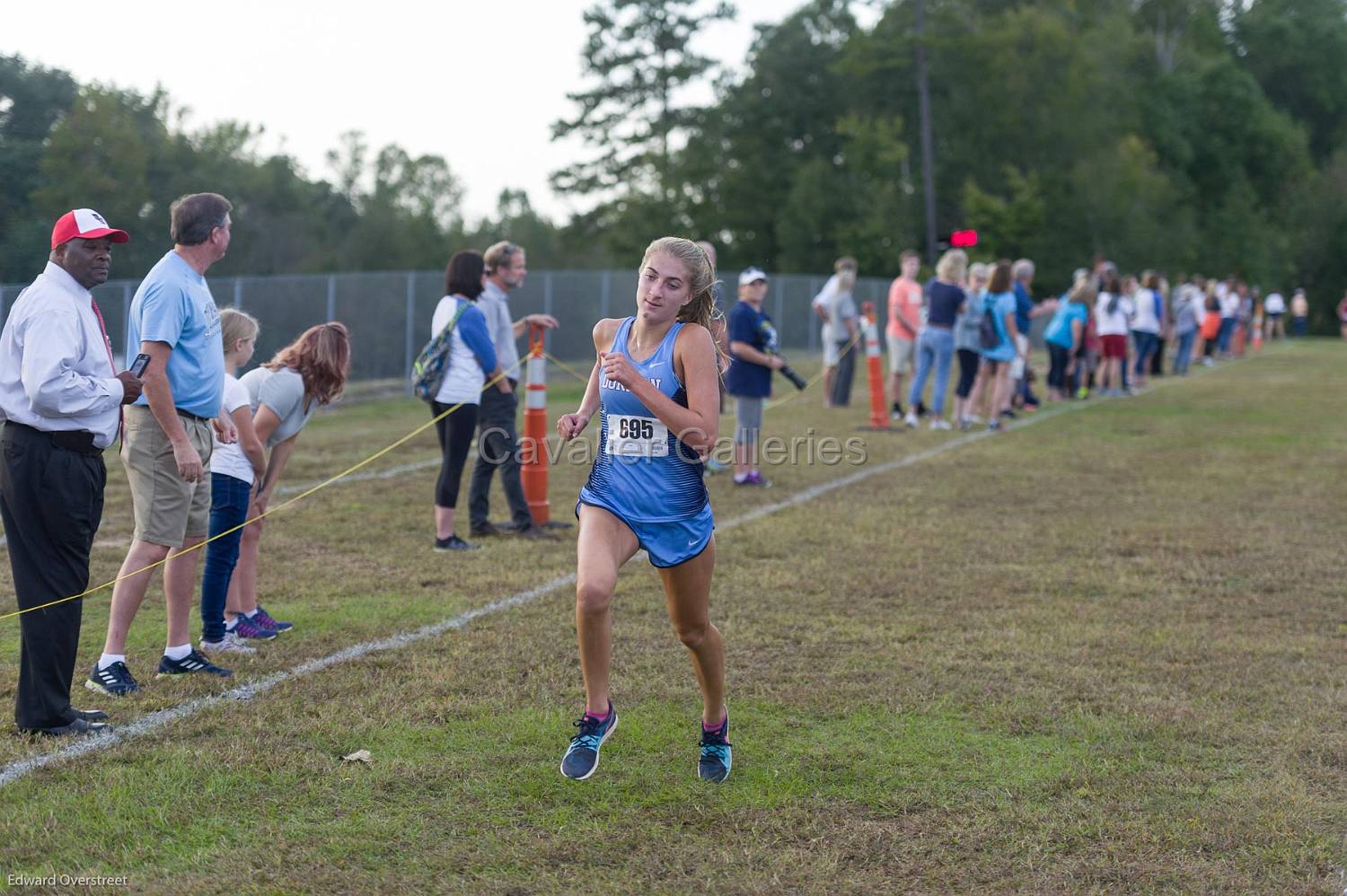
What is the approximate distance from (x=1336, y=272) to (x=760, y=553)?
6485 centimetres

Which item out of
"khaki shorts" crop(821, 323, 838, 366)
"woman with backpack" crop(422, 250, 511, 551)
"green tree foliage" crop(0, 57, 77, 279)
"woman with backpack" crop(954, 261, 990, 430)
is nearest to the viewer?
"woman with backpack" crop(422, 250, 511, 551)

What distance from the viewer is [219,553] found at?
6.24 metres

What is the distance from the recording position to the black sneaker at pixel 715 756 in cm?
472

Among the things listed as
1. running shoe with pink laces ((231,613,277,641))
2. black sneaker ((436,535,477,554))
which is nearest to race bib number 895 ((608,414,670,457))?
running shoe with pink laces ((231,613,277,641))

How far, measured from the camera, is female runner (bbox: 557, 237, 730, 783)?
14.7ft

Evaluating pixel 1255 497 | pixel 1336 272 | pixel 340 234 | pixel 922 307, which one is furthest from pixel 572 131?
pixel 1255 497

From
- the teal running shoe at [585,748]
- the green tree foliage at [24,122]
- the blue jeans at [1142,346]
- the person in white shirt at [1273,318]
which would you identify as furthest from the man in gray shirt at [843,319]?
the person in white shirt at [1273,318]

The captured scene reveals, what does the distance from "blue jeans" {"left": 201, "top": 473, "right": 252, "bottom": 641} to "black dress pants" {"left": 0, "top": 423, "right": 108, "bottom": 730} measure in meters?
1.20

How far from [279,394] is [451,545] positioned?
2403 mm

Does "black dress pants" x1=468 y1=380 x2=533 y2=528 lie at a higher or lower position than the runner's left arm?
lower

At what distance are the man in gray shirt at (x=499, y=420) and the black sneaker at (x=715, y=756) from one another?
4.54 metres

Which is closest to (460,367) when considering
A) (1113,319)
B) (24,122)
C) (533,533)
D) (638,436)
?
(533,533)

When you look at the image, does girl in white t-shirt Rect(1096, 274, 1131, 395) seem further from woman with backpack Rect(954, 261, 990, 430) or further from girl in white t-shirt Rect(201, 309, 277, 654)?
girl in white t-shirt Rect(201, 309, 277, 654)

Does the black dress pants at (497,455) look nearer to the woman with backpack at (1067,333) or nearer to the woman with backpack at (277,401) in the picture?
the woman with backpack at (277,401)
